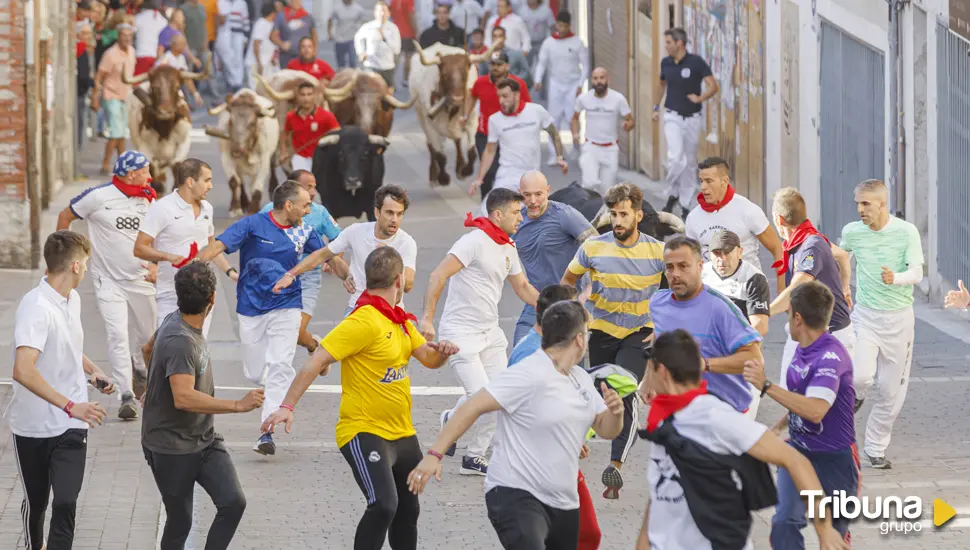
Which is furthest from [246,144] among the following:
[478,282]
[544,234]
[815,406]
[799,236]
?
[815,406]

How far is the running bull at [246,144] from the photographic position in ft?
77.3

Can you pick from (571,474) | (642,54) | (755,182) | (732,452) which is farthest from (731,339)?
(642,54)

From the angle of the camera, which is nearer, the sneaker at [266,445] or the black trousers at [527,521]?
the black trousers at [527,521]

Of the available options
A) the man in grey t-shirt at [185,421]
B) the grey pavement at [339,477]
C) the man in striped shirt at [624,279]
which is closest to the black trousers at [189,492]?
the man in grey t-shirt at [185,421]

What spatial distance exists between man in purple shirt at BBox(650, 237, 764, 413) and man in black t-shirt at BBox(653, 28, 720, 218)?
515 inches

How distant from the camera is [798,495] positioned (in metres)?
7.48

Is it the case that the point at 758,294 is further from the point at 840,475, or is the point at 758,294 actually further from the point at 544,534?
the point at 544,534

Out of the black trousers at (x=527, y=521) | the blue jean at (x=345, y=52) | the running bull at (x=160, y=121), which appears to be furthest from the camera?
the blue jean at (x=345, y=52)

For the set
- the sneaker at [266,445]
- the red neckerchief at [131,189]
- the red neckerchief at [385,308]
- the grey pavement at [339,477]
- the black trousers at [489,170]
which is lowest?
Result: the grey pavement at [339,477]

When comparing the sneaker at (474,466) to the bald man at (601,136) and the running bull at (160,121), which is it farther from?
the running bull at (160,121)

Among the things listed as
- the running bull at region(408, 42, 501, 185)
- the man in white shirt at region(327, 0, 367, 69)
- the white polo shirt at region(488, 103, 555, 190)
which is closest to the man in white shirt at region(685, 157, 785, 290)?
the white polo shirt at region(488, 103, 555, 190)

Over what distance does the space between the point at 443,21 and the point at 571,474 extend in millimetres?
25273

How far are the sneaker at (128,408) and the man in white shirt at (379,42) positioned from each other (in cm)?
2068

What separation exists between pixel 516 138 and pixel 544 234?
24.4 ft
